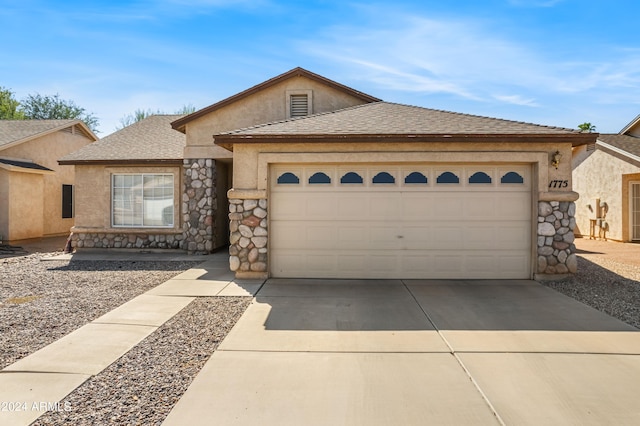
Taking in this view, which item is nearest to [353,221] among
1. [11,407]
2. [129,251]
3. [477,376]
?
[477,376]

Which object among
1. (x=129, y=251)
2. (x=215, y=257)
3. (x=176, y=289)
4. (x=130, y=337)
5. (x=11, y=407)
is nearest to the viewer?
(x=11, y=407)

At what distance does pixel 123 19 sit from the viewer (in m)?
11.5

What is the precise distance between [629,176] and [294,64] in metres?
14.4

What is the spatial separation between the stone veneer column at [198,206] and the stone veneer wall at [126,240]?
0.75m

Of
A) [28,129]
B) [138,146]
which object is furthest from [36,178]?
[138,146]

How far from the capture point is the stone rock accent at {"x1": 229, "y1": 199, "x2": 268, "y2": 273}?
8.82 metres

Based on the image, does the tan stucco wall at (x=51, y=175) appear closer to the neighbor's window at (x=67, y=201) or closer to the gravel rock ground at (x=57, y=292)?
the neighbor's window at (x=67, y=201)

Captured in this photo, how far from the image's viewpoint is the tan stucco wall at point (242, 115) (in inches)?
505

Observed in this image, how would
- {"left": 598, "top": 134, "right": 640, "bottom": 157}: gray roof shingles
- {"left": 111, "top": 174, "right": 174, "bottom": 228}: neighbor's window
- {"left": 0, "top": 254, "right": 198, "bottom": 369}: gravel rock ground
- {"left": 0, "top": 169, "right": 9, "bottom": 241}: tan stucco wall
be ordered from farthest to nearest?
{"left": 598, "top": 134, "right": 640, "bottom": 157}: gray roof shingles → {"left": 0, "top": 169, "right": 9, "bottom": 241}: tan stucco wall → {"left": 111, "top": 174, "right": 174, "bottom": 228}: neighbor's window → {"left": 0, "top": 254, "right": 198, "bottom": 369}: gravel rock ground

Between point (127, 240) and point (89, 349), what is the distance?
9.56 m

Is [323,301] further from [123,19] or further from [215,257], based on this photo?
[123,19]

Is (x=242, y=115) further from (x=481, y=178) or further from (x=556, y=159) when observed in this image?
(x=556, y=159)

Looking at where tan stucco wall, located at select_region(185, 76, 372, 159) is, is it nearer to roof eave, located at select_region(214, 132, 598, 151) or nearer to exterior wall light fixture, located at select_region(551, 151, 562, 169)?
roof eave, located at select_region(214, 132, 598, 151)

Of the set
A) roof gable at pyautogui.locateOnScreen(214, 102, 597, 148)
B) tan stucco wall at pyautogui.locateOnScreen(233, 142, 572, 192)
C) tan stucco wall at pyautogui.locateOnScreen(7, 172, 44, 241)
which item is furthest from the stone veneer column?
tan stucco wall at pyautogui.locateOnScreen(7, 172, 44, 241)
